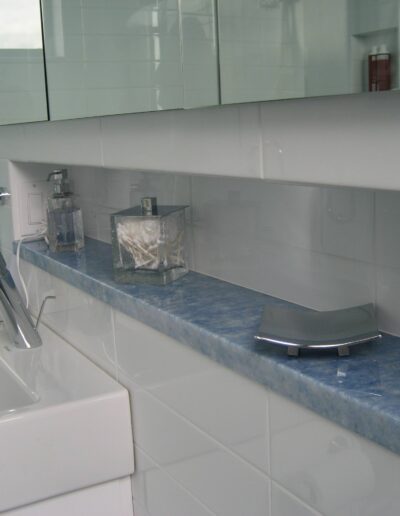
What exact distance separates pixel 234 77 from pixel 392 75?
8.6 inches

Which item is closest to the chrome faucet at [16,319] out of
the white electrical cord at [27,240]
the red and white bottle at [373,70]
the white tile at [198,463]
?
the white electrical cord at [27,240]

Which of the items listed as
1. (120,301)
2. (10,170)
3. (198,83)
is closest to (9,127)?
(10,170)

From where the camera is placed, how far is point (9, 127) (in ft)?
5.45

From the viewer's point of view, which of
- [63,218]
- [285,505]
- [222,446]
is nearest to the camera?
[285,505]

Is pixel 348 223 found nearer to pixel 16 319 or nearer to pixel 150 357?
pixel 150 357

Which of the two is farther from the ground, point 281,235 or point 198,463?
point 281,235

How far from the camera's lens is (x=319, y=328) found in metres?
0.85

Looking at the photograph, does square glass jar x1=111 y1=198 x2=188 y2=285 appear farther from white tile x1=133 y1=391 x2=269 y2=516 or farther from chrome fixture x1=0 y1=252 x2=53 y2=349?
chrome fixture x1=0 y1=252 x2=53 y2=349

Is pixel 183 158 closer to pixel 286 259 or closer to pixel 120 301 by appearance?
pixel 286 259

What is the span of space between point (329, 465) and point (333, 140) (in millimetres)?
346

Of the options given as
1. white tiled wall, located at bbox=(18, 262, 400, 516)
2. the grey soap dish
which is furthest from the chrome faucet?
the grey soap dish

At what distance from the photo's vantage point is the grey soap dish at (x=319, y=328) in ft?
2.64

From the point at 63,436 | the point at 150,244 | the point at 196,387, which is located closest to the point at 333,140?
the point at 196,387

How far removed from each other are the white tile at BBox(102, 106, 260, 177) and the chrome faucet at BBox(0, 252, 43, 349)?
17.8 inches
